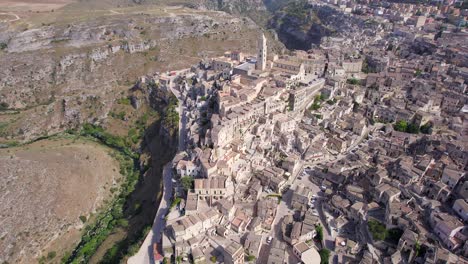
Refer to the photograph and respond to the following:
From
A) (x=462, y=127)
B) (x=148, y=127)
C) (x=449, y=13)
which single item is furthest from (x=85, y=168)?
(x=449, y=13)

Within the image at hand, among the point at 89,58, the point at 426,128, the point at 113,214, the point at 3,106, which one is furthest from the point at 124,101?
the point at 426,128

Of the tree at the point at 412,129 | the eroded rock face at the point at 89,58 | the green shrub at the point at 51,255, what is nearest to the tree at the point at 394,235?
the tree at the point at 412,129

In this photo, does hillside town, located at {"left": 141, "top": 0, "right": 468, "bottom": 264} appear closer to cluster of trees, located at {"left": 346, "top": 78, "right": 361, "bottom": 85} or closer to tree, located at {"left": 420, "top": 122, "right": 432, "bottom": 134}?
tree, located at {"left": 420, "top": 122, "right": 432, "bottom": 134}

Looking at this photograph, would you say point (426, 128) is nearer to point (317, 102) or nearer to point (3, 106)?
point (317, 102)

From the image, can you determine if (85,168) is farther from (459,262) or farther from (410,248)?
(459,262)

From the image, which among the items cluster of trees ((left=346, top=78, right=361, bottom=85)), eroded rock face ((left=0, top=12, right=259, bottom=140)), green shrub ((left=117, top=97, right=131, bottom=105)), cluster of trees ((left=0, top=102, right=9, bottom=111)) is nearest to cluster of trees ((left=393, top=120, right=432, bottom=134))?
cluster of trees ((left=346, top=78, right=361, bottom=85))

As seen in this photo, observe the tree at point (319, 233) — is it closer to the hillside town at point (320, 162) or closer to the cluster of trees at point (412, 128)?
the hillside town at point (320, 162)
